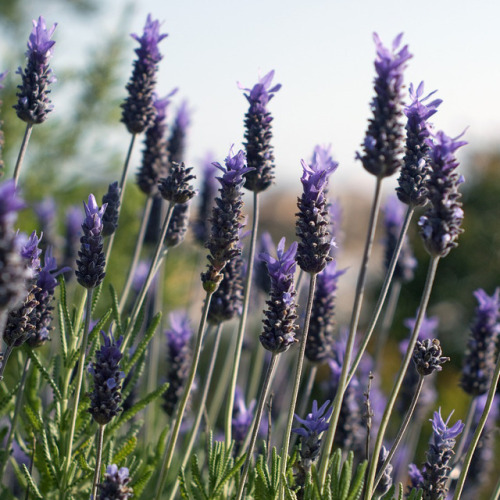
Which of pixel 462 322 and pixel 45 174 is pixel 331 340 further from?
pixel 462 322

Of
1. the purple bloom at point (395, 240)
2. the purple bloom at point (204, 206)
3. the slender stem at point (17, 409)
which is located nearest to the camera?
the slender stem at point (17, 409)

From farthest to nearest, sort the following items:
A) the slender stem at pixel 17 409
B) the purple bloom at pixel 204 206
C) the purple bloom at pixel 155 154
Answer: the purple bloom at pixel 204 206, the purple bloom at pixel 155 154, the slender stem at pixel 17 409

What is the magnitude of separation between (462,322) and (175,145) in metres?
6.48

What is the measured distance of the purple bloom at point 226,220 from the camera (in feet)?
6.11

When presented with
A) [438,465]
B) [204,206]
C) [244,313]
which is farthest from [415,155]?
[204,206]

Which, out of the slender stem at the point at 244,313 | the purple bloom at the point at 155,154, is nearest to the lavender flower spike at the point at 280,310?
the slender stem at the point at 244,313

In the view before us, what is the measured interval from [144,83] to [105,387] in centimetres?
123

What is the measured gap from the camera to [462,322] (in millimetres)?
8852

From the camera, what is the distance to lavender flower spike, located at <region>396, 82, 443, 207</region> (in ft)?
6.17

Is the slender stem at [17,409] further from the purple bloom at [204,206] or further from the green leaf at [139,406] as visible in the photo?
the purple bloom at [204,206]

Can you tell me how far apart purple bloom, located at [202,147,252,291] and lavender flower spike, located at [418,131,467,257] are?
49 centimetres

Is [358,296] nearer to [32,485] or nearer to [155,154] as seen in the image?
[32,485]

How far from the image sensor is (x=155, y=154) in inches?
113

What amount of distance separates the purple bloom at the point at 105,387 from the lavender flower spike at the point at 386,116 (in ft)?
2.60
